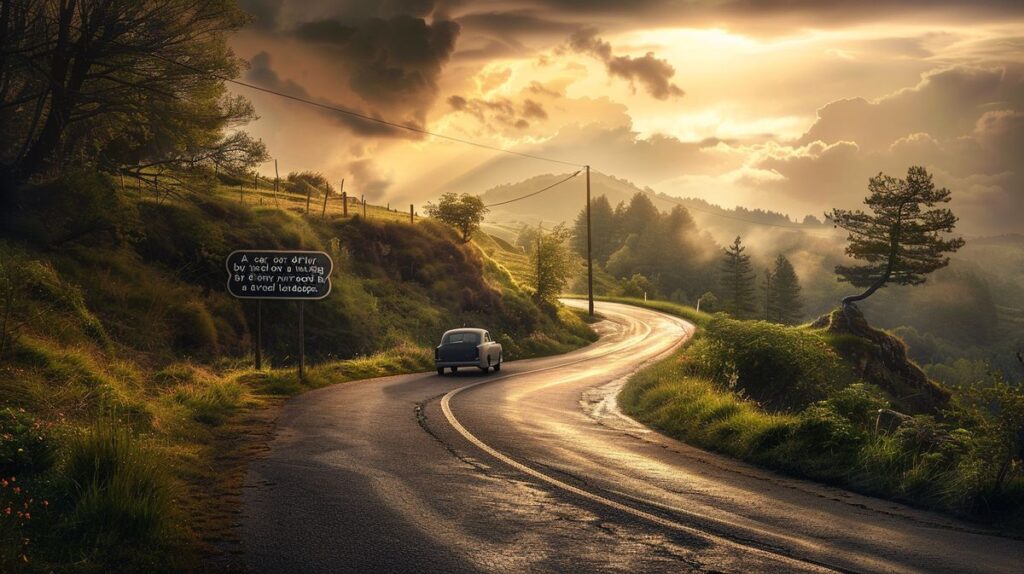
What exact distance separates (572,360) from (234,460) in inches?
1007

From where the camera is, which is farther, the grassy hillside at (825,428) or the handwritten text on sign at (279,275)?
the handwritten text on sign at (279,275)

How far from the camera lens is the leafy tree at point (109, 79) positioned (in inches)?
799

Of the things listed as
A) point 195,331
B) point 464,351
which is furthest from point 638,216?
point 195,331

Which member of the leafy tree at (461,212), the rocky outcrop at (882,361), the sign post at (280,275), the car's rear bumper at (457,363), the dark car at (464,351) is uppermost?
the leafy tree at (461,212)

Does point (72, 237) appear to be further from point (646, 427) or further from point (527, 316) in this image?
point (527, 316)

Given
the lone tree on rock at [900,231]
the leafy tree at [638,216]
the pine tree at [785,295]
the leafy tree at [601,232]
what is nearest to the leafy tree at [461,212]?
the lone tree on rock at [900,231]

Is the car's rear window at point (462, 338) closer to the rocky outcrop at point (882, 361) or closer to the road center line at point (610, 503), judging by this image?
the road center line at point (610, 503)

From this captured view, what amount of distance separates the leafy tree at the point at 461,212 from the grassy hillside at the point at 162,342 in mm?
3639

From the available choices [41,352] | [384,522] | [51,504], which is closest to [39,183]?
[41,352]

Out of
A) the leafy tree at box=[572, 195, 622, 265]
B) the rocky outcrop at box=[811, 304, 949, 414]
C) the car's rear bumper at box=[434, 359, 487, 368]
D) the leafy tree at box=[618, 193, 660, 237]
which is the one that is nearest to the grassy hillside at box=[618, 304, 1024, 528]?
the car's rear bumper at box=[434, 359, 487, 368]

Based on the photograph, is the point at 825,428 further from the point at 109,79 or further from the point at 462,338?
the point at 109,79

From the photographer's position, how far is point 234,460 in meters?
9.92

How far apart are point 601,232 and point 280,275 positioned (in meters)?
132

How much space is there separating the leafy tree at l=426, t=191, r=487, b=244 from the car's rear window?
1230 inches
